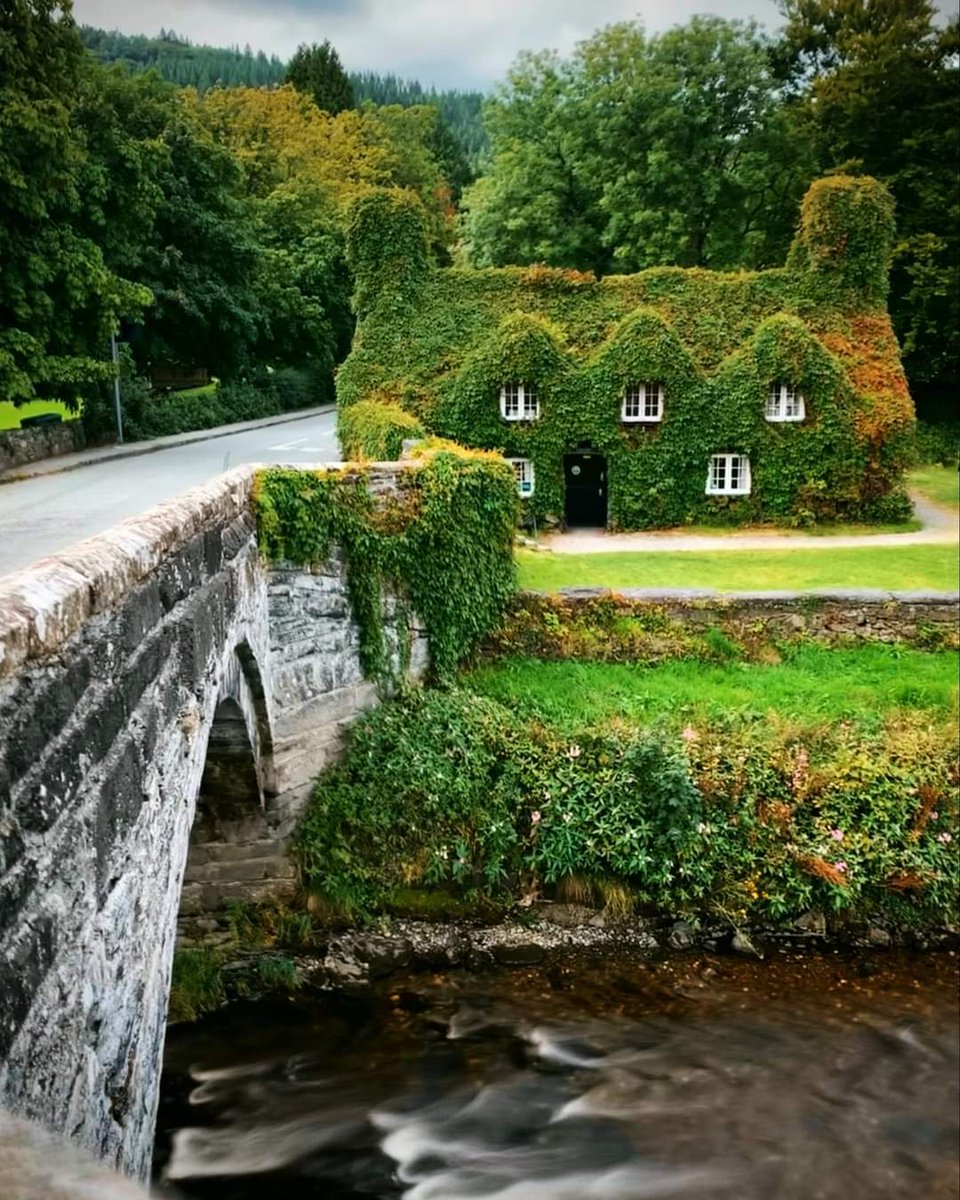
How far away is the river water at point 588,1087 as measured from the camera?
320 inches

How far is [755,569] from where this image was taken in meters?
17.5

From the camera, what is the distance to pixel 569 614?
14961mm

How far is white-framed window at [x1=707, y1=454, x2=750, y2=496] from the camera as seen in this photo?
2155 cm

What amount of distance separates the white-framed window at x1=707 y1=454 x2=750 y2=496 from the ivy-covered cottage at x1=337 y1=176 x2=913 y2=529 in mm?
39

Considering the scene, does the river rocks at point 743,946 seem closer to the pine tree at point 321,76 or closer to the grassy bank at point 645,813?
the grassy bank at point 645,813

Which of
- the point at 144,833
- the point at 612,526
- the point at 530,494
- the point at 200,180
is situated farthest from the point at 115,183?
the point at 144,833

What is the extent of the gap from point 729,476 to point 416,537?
11821mm

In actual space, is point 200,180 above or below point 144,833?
above

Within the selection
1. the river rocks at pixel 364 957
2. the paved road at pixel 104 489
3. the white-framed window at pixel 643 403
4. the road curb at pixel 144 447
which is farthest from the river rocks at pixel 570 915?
the white-framed window at pixel 643 403

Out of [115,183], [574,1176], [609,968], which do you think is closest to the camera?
[574,1176]

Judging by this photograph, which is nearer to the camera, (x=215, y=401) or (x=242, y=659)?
(x=242, y=659)

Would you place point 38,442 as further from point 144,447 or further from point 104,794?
point 104,794

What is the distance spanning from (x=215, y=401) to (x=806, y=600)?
21985mm

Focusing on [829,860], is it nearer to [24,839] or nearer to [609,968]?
[609,968]
